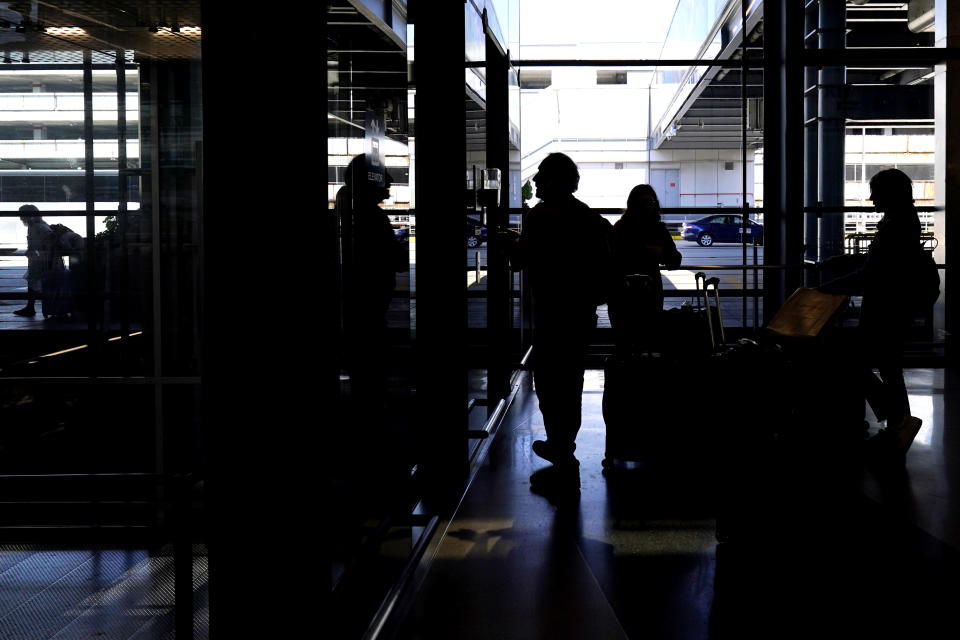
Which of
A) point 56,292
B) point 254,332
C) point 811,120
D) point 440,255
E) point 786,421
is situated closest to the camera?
point 254,332

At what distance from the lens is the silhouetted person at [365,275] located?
2934mm

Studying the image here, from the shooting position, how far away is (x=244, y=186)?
2.03 m

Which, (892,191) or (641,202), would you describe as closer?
(892,191)

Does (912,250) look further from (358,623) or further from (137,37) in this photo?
(137,37)

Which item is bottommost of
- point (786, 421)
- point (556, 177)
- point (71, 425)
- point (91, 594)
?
point (91, 594)

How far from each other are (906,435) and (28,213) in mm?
5671

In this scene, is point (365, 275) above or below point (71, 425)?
above

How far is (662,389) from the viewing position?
5.34 meters

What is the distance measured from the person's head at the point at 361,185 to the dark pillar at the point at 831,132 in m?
8.07

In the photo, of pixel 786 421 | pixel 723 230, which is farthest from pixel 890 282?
pixel 723 230

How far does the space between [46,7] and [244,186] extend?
204 inches

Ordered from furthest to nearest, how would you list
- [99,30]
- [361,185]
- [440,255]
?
[99,30] → [440,255] → [361,185]

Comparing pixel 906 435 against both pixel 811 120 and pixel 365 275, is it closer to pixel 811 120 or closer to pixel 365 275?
pixel 365 275

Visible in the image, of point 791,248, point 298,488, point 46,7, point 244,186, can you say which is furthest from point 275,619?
point 791,248
